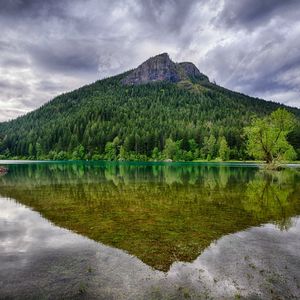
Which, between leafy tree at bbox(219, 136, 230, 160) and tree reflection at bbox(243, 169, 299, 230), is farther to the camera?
leafy tree at bbox(219, 136, 230, 160)

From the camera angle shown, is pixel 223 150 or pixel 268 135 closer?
pixel 268 135

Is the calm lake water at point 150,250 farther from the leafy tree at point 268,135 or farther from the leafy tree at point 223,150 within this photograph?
the leafy tree at point 223,150

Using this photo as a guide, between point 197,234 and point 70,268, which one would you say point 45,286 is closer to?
point 70,268

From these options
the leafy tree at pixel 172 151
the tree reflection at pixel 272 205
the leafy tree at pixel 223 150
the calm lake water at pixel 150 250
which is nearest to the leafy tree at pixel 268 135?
the tree reflection at pixel 272 205

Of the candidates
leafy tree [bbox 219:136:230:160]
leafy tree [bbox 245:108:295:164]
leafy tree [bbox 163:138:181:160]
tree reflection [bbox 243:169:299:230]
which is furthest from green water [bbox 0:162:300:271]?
leafy tree [bbox 163:138:181:160]

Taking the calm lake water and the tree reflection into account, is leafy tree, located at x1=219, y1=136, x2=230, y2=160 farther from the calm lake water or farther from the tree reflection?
the calm lake water

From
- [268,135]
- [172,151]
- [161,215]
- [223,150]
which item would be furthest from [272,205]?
[172,151]

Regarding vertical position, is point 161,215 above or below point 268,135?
below

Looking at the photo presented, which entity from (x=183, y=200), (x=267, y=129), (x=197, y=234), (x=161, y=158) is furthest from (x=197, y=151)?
(x=197, y=234)

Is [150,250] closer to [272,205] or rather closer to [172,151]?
[272,205]

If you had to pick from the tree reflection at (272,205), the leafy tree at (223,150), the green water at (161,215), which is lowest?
the tree reflection at (272,205)

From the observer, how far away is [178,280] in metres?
11.5

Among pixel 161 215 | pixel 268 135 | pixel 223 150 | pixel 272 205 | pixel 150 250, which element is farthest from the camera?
pixel 223 150

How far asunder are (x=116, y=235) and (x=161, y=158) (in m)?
174
